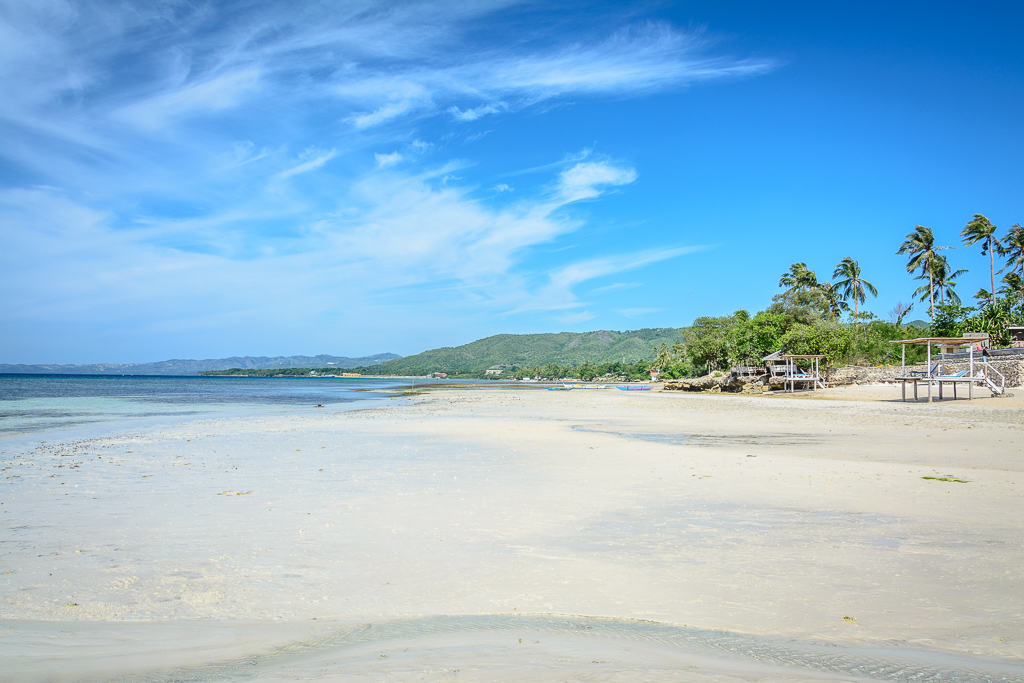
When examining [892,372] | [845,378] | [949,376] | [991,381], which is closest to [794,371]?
[845,378]

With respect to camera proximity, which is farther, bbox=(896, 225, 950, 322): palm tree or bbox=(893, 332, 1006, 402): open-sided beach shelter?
bbox=(896, 225, 950, 322): palm tree

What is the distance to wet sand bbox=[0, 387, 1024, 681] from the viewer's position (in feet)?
10.5

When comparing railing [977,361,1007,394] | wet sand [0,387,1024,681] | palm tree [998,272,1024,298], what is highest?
palm tree [998,272,1024,298]

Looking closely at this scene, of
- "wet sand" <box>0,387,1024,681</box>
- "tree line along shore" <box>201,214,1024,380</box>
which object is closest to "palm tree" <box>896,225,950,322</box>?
"tree line along shore" <box>201,214,1024,380</box>

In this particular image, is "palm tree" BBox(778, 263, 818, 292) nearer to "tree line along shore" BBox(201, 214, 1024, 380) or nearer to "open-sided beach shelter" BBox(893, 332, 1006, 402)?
"tree line along shore" BBox(201, 214, 1024, 380)

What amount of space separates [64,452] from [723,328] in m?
77.9

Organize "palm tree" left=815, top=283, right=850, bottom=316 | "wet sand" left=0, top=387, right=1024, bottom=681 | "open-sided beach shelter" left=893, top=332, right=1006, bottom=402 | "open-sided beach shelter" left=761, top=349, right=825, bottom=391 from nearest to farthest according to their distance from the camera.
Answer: "wet sand" left=0, top=387, right=1024, bottom=681, "open-sided beach shelter" left=893, top=332, right=1006, bottom=402, "open-sided beach shelter" left=761, top=349, right=825, bottom=391, "palm tree" left=815, top=283, right=850, bottom=316

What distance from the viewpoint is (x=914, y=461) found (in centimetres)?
1041

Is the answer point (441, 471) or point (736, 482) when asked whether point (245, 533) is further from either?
point (736, 482)

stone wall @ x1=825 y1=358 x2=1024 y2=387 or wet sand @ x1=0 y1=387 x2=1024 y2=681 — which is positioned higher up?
stone wall @ x1=825 y1=358 x2=1024 y2=387

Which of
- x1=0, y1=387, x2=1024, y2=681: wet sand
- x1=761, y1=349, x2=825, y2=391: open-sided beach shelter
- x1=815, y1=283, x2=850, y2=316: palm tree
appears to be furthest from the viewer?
x1=815, y1=283, x2=850, y2=316: palm tree

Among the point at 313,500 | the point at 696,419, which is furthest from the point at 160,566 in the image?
the point at 696,419

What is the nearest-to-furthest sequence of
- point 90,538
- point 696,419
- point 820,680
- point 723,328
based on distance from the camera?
point 820,680 → point 90,538 → point 696,419 → point 723,328

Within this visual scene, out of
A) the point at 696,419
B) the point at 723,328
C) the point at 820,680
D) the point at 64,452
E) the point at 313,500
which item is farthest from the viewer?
the point at 723,328
